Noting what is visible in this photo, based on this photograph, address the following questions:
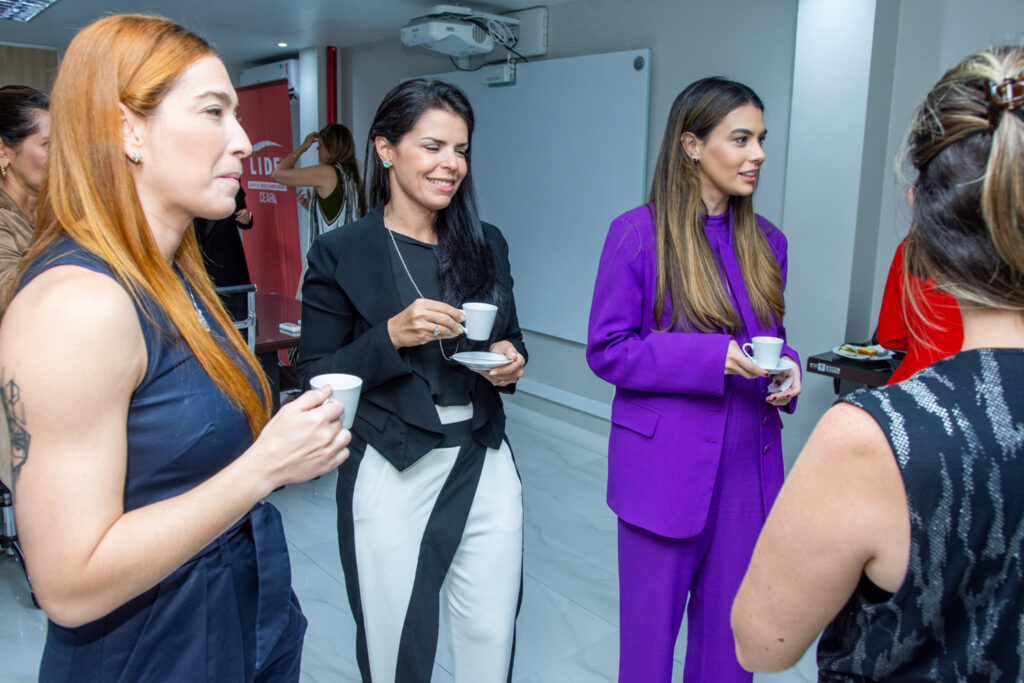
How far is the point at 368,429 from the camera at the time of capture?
1.58 metres

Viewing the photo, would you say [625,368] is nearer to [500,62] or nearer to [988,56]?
[988,56]

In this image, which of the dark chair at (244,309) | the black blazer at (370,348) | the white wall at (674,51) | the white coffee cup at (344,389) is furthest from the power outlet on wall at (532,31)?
the white coffee cup at (344,389)

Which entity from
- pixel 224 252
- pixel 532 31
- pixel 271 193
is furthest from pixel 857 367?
pixel 271 193

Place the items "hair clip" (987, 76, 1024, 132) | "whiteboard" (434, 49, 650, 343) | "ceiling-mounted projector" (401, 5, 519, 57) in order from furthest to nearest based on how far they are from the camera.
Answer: "ceiling-mounted projector" (401, 5, 519, 57) < "whiteboard" (434, 49, 650, 343) < "hair clip" (987, 76, 1024, 132)

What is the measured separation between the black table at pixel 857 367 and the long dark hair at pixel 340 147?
9.17 feet

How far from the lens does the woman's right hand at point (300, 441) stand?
0.90 m

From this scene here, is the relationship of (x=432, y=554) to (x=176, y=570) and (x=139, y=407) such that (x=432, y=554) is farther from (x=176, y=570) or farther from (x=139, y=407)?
(x=139, y=407)

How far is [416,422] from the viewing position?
1.54 meters

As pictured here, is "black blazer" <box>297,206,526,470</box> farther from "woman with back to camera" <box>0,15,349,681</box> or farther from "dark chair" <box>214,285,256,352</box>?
"dark chair" <box>214,285,256,352</box>

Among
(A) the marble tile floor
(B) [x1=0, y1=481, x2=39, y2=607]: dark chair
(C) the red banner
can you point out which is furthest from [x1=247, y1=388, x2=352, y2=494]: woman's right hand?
(C) the red banner

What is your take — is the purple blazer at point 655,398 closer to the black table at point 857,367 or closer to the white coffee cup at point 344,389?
the white coffee cup at point 344,389

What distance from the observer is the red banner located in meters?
6.46

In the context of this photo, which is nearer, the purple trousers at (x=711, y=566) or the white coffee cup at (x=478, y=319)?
the white coffee cup at (x=478, y=319)

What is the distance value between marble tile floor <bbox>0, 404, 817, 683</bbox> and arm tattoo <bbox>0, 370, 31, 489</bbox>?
166 centimetres
